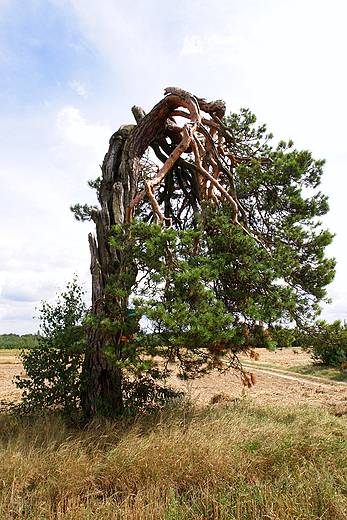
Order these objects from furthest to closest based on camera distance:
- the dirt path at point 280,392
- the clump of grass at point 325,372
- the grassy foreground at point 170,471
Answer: the clump of grass at point 325,372, the dirt path at point 280,392, the grassy foreground at point 170,471

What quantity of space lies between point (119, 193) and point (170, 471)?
4.93m

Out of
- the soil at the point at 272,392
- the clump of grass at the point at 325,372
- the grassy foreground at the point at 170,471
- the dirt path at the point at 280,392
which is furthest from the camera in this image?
the clump of grass at the point at 325,372

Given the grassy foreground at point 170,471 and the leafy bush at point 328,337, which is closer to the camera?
the grassy foreground at point 170,471

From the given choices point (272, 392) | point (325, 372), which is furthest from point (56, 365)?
point (325, 372)

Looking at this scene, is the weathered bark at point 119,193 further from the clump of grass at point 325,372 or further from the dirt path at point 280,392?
the clump of grass at point 325,372

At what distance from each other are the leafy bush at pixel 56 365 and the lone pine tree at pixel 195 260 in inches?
12.2

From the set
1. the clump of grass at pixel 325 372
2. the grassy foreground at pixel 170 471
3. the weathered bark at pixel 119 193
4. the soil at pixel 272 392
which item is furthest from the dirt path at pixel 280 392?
the grassy foreground at pixel 170 471

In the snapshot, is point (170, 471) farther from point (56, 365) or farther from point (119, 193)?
point (119, 193)

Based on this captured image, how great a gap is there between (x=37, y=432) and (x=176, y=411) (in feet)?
8.01

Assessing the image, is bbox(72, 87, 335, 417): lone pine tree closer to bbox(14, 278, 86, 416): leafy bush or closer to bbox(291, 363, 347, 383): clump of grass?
bbox(14, 278, 86, 416): leafy bush

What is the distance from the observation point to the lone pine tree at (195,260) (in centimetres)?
441

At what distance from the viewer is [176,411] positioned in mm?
Result: 5797

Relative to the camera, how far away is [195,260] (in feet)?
16.1

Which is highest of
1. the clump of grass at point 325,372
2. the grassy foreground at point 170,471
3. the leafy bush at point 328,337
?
the leafy bush at point 328,337
